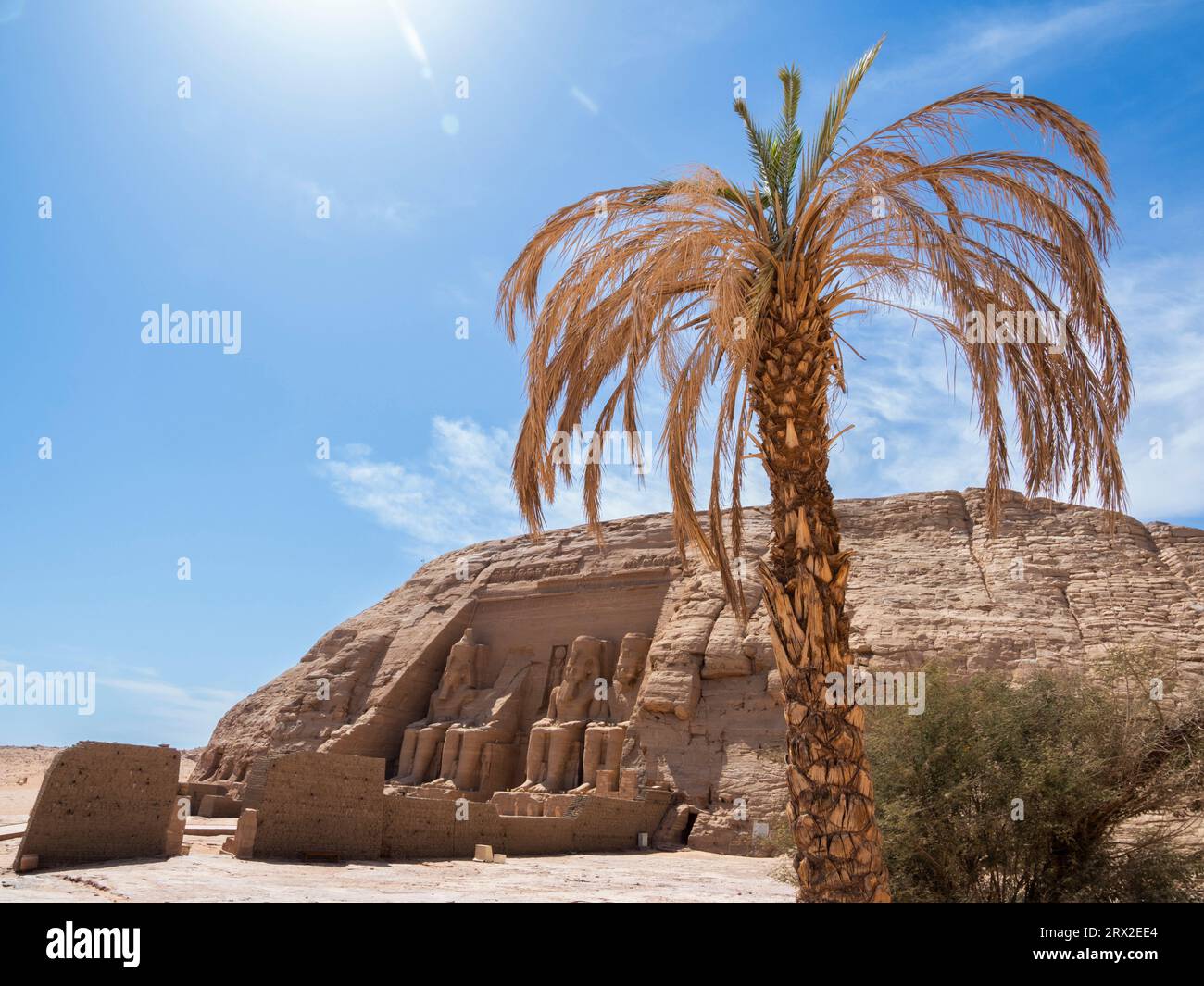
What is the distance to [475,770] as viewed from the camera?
24.4 metres

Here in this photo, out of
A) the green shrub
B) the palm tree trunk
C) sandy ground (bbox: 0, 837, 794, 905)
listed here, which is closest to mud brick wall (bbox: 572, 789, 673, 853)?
sandy ground (bbox: 0, 837, 794, 905)

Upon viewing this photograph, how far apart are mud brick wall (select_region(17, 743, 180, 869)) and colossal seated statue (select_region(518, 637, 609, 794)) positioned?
1138 cm

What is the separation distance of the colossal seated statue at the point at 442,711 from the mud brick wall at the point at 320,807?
11253 millimetres

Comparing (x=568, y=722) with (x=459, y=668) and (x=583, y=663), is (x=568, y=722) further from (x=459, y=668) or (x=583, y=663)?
(x=459, y=668)

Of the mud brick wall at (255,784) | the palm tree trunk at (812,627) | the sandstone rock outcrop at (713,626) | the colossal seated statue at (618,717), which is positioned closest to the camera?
the palm tree trunk at (812,627)

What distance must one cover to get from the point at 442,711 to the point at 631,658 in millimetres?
6496

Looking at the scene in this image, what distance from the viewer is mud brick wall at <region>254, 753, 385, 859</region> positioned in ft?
42.0

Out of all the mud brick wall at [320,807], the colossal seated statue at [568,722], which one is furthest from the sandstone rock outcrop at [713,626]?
the mud brick wall at [320,807]

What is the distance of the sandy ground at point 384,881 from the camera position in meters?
9.17

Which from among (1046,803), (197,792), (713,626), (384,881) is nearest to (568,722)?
(713,626)

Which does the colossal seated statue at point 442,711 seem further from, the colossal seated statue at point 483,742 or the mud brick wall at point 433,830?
the mud brick wall at point 433,830

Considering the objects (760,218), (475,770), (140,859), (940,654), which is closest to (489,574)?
(475,770)

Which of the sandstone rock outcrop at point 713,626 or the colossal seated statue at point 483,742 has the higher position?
the sandstone rock outcrop at point 713,626

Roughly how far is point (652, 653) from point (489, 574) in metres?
9.22
